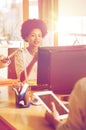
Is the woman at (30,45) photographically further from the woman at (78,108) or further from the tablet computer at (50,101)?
the woman at (78,108)

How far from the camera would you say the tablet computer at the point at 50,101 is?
177cm

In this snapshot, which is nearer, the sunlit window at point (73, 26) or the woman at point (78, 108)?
the woman at point (78, 108)

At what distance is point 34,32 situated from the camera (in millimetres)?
3309

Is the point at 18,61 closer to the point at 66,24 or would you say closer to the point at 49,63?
the point at 49,63

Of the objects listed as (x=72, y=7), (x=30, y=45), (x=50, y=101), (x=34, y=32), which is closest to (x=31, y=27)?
(x=34, y=32)

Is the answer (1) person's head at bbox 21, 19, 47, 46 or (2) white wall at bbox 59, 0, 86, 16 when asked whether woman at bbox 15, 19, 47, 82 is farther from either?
(2) white wall at bbox 59, 0, 86, 16

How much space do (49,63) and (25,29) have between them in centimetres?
141

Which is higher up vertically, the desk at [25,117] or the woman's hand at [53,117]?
the woman's hand at [53,117]

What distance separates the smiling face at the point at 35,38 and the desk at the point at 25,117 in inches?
46.5

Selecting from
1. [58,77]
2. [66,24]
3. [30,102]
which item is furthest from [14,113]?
[66,24]

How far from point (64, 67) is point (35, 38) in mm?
1248

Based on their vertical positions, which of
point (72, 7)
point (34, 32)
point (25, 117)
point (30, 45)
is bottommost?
point (25, 117)

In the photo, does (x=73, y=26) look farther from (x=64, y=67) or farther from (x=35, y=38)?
(x=64, y=67)

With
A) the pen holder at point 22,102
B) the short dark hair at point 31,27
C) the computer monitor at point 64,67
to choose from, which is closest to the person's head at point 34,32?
the short dark hair at point 31,27
